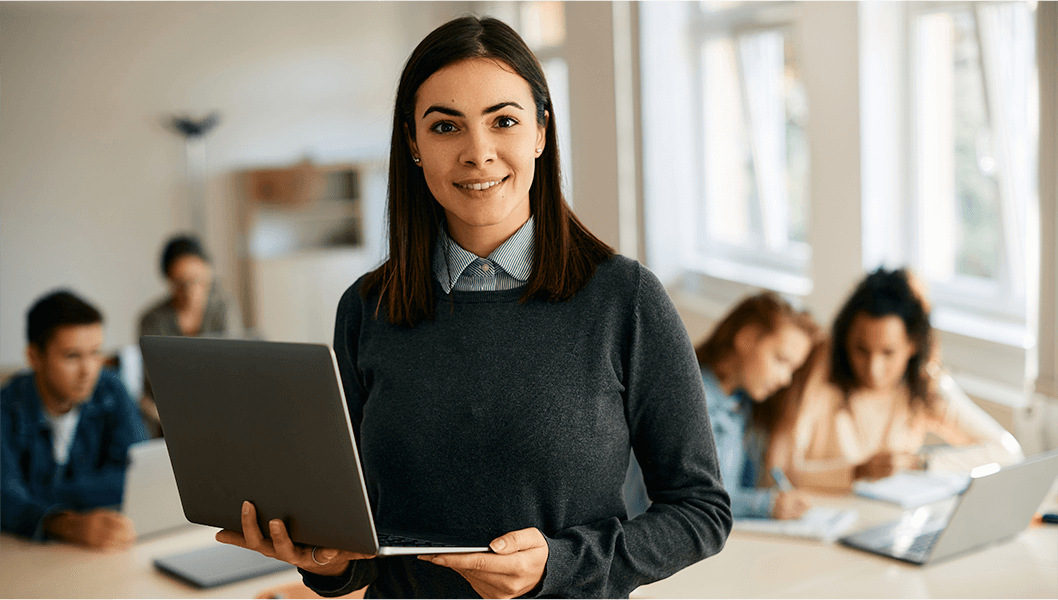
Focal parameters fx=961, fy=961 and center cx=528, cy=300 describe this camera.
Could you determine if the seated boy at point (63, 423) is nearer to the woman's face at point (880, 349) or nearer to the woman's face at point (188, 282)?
the woman's face at point (188, 282)

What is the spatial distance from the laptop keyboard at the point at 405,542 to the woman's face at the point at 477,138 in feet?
1.15

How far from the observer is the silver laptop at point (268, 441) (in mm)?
939

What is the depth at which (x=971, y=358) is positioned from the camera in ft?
11.1

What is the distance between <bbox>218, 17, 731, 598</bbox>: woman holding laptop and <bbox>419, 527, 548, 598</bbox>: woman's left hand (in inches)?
1.6

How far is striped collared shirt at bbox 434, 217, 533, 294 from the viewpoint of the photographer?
109cm

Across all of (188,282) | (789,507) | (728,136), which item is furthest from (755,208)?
(789,507)

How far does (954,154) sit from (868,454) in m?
1.56

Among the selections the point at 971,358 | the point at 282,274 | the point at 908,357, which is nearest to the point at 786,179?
the point at 971,358

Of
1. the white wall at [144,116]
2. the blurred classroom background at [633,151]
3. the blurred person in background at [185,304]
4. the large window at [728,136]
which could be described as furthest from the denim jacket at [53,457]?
the white wall at [144,116]

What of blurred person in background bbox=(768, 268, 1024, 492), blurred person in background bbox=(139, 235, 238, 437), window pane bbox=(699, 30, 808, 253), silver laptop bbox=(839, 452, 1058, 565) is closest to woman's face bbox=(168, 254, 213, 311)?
blurred person in background bbox=(139, 235, 238, 437)

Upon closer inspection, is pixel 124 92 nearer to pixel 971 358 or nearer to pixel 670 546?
pixel 971 358

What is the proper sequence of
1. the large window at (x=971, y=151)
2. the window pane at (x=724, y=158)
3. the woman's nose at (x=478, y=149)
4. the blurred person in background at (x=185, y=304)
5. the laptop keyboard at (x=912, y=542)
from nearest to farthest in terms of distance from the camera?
the woman's nose at (x=478, y=149)
the laptop keyboard at (x=912, y=542)
the large window at (x=971, y=151)
the blurred person in background at (x=185, y=304)
the window pane at (x=724, y=158)

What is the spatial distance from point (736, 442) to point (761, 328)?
1.07 ft

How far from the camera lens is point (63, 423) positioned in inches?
102
